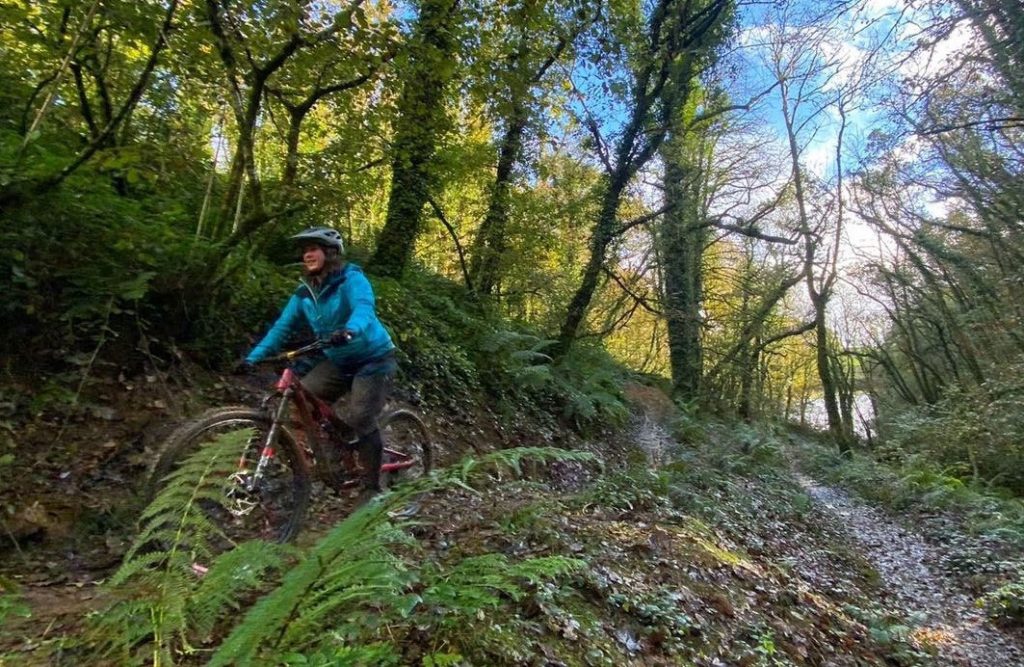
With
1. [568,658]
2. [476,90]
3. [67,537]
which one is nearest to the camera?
[568,658]

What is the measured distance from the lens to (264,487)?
4.17m

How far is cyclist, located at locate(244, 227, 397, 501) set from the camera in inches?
174

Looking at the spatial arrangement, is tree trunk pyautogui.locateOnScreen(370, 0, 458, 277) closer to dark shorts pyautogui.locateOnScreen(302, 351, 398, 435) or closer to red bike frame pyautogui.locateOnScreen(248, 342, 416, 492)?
dark shorts pyautogui.locateOnScreen(302, 351, 398, 435)

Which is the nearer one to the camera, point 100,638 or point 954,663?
point 100,638

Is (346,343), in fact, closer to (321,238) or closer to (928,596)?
(321,238)

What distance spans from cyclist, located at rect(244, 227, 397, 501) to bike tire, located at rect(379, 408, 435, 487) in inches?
31.2

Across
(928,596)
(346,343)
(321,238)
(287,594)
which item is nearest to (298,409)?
(346,343)

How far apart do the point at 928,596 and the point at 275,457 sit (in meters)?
7.54

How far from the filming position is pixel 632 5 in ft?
37.4

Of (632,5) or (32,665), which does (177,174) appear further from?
(632,5)

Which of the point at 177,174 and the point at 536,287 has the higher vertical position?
the point at 536,287

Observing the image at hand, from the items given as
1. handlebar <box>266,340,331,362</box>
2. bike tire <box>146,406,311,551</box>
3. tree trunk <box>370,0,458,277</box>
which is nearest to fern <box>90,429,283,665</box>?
bike tire <box>146,406,311,551</box>

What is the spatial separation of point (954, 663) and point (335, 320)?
6004mm

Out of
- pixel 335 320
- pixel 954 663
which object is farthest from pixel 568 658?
pixel 954 663
